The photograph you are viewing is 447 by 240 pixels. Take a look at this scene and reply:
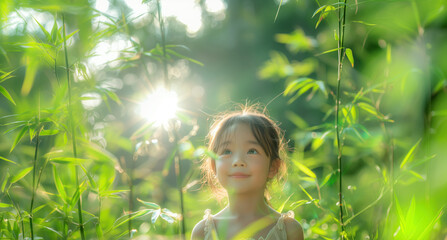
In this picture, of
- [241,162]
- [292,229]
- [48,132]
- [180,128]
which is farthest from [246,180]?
[180,128]

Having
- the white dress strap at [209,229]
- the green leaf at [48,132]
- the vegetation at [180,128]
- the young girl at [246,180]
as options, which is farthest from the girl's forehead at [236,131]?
the green leaf at [48,132]

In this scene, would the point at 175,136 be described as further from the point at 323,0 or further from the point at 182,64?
the point at 182,64

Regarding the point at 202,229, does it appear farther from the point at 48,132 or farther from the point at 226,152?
the point at 48,132

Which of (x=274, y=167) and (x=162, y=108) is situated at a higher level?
(x=162, y=108)

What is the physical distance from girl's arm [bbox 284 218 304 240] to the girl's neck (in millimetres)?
68

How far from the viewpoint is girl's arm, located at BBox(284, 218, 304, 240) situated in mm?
1049

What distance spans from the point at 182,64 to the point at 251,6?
38.8 inches

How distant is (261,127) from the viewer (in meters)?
1.10

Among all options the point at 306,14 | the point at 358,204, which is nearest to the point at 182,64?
the point at 306,14

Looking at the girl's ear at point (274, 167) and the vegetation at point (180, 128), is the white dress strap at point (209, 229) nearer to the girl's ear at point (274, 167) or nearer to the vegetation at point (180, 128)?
the vegetation at point (180, 128)

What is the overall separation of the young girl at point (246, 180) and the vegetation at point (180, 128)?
0.09 m

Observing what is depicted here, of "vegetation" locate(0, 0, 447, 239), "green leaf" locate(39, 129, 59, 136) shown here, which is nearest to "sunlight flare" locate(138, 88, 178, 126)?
"vegetation" locate(0, 0, 447, 239)

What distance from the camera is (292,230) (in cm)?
105

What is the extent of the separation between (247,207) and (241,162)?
0.47ft
